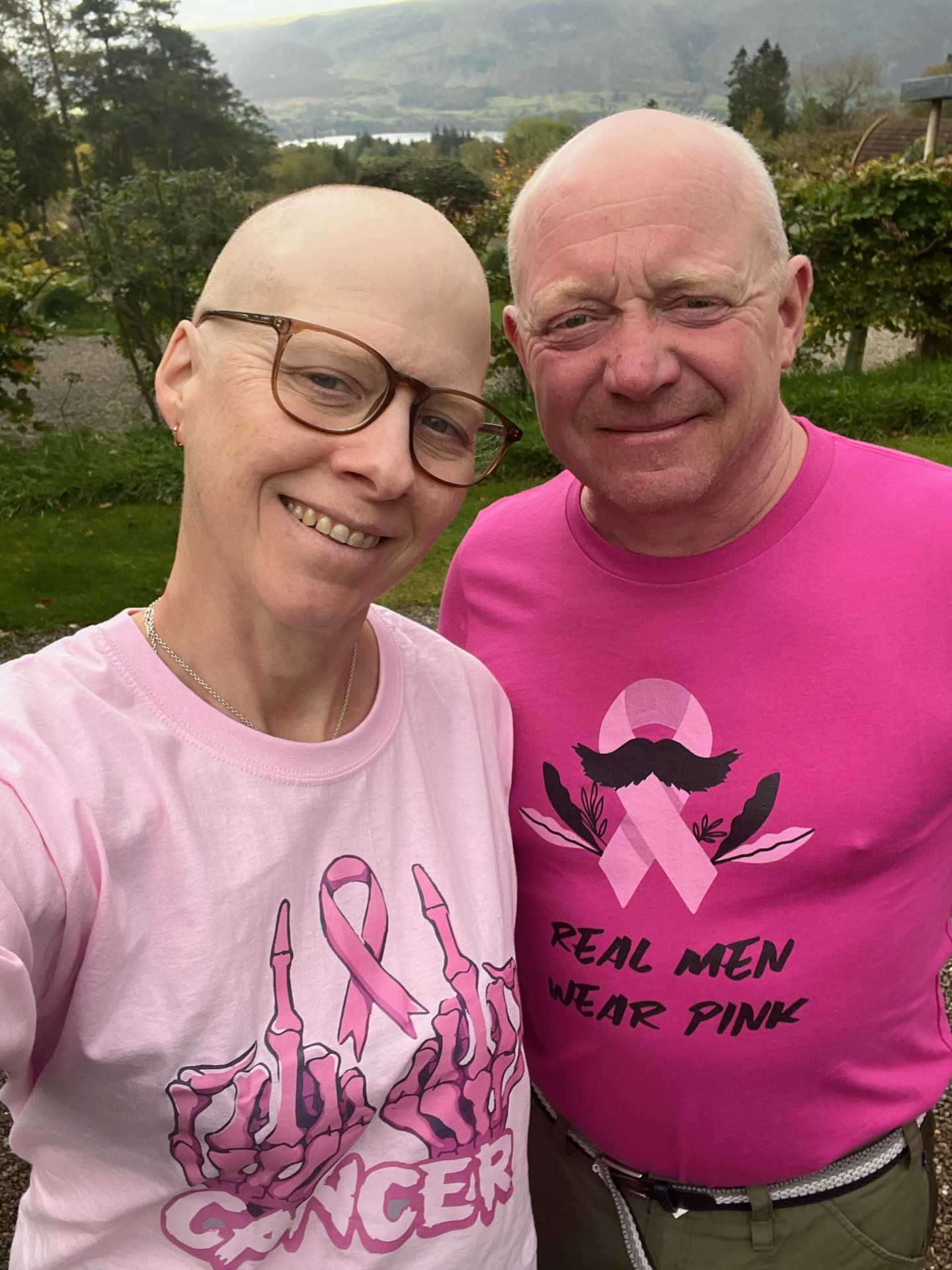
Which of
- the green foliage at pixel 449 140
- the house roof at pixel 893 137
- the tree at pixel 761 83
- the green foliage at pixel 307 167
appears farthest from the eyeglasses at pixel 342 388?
the tree at pixel 761 83

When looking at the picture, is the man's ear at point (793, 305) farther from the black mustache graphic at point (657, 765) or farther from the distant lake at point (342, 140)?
the distant lake at point (342, 140)

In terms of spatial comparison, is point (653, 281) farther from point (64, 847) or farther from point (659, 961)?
point (64, 847)

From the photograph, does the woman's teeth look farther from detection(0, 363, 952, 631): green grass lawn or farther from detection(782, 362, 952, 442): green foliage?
detection(782, 362, 952, 442): green foliage

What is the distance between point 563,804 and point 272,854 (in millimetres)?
704

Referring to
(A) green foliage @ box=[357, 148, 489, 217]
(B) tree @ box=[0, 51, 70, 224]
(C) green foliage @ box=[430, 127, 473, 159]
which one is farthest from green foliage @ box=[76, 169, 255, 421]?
(C) green foliage @ box=[430, 127, 473, 159]

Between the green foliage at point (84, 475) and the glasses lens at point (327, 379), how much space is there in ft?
24.0

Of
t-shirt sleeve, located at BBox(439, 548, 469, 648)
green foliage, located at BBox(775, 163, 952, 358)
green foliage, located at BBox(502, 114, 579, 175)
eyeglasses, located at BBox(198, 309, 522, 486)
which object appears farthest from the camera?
green foliage, located at BBox(502, 114, 579, 175)

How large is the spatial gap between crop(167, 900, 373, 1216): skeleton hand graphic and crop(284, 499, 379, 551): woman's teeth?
1.53 feet

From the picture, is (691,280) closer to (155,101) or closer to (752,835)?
(752,835)

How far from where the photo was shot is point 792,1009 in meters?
1.68

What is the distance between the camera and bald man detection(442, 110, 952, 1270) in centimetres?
Result: 170

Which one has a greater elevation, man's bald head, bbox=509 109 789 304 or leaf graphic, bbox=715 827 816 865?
man's bald head, bbox=509 109 789 304

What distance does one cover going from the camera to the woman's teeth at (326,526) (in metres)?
1.24

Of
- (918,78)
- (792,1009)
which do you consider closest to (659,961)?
(792,1009)
